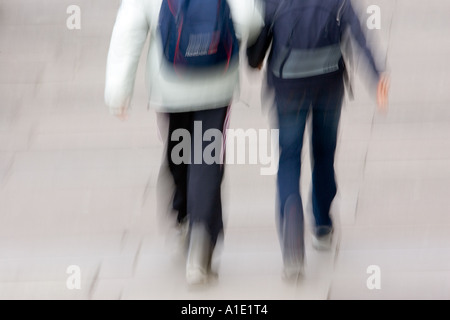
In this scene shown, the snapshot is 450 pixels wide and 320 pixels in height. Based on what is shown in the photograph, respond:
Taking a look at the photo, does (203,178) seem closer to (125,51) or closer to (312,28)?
(125,51)

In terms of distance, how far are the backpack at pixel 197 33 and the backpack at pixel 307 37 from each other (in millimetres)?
222

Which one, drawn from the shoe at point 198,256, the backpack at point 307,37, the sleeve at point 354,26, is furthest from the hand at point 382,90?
the shoe at point 198,256

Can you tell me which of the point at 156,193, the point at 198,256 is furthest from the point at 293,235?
the point at 156,193

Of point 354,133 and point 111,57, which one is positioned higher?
point 111,57

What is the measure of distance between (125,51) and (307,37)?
2.69 ft

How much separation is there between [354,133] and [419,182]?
30.5 inches

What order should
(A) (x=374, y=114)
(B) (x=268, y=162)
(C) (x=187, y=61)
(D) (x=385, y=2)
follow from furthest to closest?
(D) (x=385, y=2)
(A) (x=374, y=114)
(B) (x=268, y=162)
(C) (x=187, y=61)

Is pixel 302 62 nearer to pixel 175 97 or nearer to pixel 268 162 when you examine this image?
pixel 175 97

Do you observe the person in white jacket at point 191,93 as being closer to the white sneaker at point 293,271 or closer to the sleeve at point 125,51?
the sleeve at point 125,51

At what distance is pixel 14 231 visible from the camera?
199 inches

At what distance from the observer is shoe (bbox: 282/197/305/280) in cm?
414

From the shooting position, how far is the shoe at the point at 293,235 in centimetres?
414

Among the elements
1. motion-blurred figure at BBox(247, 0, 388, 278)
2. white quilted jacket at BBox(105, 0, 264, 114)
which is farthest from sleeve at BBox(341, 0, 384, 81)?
white quilted jacket at BBox(105, 0, 264, 114)

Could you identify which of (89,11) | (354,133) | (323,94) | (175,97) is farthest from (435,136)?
(89,11)
